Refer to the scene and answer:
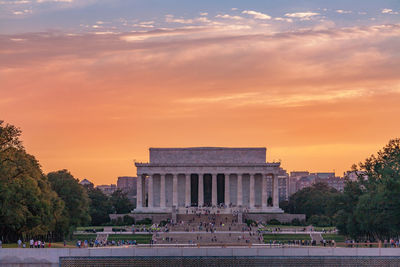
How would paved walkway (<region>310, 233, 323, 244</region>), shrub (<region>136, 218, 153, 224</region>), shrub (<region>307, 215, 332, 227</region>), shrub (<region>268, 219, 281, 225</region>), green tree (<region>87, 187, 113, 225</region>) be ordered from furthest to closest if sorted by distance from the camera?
green tree (<region>87, 187, 113, 225</region>) → shrub (<region>136, 218, 153, 224</region>) → shrub (<region>268, 219, 281, 225</region>) → shrub (<region>307, 215, 332, 227</region>) → paved walkway (<region>310, 233, 323, 244</region>)

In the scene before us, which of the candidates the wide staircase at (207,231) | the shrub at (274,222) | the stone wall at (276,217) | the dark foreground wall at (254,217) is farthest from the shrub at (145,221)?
the shrub at (274,222)

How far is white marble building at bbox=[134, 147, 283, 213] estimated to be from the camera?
162500mm

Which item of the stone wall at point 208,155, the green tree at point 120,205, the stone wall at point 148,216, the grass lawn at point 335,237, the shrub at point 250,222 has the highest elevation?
the stone wall at point 208,155

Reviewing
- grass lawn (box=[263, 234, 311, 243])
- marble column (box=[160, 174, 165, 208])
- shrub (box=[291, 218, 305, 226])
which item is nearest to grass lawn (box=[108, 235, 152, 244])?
grass lawn (box=[263, 234, 311, 243])

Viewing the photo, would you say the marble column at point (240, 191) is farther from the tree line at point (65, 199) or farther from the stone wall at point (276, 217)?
the tree line at point (65, 199)

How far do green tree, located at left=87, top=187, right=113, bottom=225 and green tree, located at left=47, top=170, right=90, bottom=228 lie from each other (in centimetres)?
2719

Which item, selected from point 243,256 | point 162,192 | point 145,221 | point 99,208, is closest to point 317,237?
point 145,221

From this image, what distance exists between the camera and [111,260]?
218 feet

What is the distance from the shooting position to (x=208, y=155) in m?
165

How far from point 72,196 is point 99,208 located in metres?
36.1

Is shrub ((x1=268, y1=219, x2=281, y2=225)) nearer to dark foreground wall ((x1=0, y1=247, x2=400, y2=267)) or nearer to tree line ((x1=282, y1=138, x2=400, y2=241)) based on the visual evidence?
tree line ((x1=282, y1=138, x2=400, y2=241))

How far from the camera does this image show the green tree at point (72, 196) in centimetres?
11369

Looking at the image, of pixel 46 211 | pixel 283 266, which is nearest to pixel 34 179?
pixel 46 211

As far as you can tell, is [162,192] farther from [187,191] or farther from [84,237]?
[84,237]
